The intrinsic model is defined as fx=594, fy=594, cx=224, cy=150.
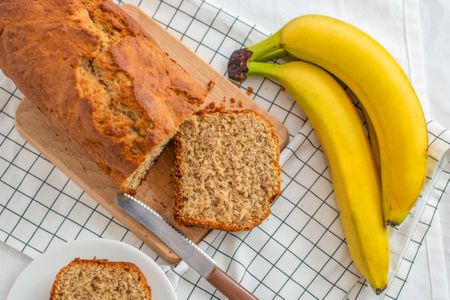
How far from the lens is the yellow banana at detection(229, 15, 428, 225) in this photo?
2641 millimetres

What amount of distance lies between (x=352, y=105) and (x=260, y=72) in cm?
46

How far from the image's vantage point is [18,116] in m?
2.81

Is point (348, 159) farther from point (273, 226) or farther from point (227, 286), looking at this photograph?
point (227, 286)

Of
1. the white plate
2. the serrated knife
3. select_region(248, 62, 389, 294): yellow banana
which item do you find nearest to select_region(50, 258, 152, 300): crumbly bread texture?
the white plate

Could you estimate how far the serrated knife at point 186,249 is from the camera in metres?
2.65

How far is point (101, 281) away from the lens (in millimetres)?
2580

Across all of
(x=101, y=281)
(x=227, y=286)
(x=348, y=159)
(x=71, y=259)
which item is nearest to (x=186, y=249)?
(x=227, y=286)

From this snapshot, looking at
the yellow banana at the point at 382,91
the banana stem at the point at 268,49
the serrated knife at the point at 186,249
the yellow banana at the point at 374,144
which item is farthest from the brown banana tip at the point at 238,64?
the serrated knife at the point at 186,249

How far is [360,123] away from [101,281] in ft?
4.55

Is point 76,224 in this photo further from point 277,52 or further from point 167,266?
point 277,52

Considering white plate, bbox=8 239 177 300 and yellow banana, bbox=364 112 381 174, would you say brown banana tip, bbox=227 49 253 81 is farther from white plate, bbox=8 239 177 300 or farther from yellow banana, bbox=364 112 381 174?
white plate, bbox=8 239 177 300

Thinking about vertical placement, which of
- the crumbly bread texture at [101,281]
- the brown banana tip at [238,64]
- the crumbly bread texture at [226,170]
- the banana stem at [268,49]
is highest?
the banana stem at [268,49]

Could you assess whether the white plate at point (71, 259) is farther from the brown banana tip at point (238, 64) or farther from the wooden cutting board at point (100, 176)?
the brown banana tip at point (238, 64)

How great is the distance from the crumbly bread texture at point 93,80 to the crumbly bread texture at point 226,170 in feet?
0.84
